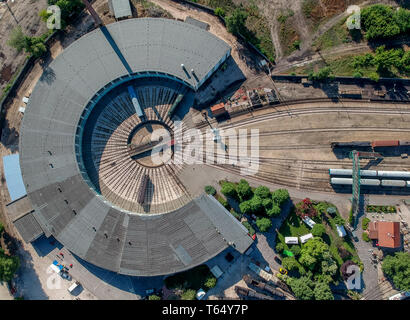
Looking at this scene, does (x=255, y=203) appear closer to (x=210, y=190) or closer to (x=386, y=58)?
(x=210, y=190)

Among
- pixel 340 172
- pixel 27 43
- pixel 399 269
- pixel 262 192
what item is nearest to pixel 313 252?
pixel 262 192

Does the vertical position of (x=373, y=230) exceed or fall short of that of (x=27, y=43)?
it falls short

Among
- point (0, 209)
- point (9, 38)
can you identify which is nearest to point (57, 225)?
point (0, 209)

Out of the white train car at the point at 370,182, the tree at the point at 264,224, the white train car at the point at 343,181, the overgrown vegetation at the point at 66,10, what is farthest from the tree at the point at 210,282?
the overgrown vegetation at the point at 66,10

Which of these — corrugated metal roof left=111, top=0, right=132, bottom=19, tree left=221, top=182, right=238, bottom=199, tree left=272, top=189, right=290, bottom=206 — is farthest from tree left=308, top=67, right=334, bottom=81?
corrugated metal roof left=111, top=0, right=132, bottom=19

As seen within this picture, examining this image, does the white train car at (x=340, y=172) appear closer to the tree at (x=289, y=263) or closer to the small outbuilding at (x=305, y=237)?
the small outbuilding at (x=305, y=237)

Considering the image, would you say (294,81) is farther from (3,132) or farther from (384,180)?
(3,132)
